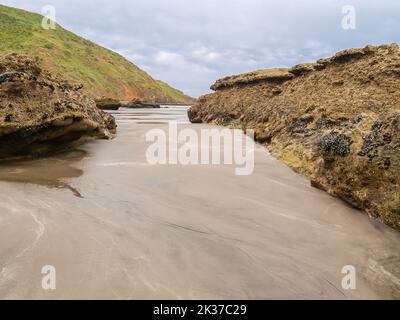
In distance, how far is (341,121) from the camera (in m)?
6.00

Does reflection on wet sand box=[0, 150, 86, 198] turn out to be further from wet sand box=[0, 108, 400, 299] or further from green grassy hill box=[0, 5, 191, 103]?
green grassy hill box=[0, 5, 191, 103]

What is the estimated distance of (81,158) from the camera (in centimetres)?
559

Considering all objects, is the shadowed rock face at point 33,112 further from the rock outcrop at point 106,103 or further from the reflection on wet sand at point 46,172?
the rock outcrop at point 106,103

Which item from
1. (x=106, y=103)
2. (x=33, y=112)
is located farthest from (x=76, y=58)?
(x=33, y=112)

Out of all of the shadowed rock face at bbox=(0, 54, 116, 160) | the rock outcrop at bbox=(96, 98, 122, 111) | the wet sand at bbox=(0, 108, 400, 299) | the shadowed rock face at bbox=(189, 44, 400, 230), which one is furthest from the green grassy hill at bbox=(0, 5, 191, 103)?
the wet sand at bbox=(0, 108, 400, 299)

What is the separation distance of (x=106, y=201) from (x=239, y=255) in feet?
5.11

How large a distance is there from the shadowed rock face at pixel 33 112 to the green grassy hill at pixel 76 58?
4215 centimetres

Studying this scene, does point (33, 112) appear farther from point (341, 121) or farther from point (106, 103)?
point (106, 103)

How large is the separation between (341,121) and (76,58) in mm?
65337

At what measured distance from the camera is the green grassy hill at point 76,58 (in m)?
54.1

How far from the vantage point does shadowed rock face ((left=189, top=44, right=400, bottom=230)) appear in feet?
11.1
